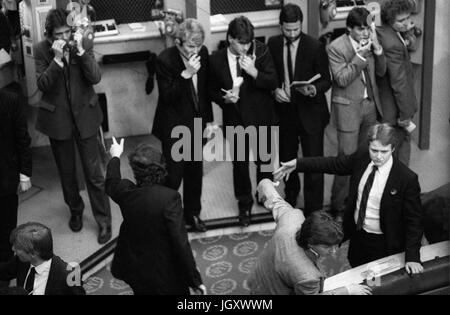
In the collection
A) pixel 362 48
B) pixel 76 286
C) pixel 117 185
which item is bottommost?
pixel 76 286

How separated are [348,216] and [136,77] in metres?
3.29

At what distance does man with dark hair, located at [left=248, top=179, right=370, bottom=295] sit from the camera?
4395 mm

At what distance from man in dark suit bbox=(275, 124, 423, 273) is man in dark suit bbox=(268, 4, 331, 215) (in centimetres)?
114

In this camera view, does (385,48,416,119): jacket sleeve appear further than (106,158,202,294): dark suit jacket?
Yes

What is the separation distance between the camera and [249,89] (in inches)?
252

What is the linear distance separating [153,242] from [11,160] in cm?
151

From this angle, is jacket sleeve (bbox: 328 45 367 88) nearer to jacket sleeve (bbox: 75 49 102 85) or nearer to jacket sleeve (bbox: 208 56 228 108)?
jacket sleeve (bbox: 208 56 228 108)

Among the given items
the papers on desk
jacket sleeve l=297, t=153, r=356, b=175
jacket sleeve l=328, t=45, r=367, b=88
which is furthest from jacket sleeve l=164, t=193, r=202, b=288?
the papers on desk

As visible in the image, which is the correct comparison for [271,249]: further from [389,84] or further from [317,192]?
[389,84]

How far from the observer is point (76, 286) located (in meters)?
4.65

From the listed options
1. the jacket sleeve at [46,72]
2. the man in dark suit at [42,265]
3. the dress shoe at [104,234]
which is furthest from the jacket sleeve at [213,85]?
the man in dark suit at [42,265]

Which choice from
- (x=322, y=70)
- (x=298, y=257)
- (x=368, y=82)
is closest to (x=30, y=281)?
(x=298, y=257)

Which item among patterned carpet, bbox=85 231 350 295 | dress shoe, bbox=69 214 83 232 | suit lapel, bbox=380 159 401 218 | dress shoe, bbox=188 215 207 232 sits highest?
suit lapel, bbox=380 159 401 218

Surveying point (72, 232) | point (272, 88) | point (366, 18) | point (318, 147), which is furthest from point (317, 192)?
Answer: point (72, 232)
